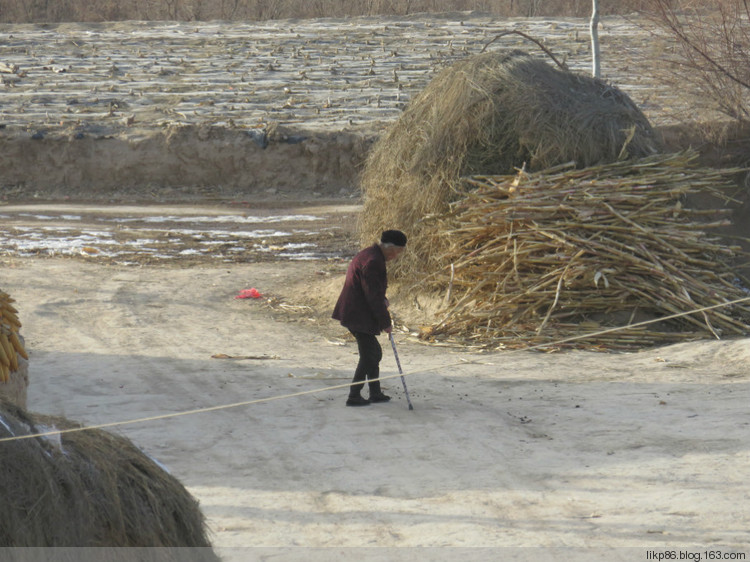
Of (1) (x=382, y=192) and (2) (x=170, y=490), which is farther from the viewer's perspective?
(1) (x=382, y=192)

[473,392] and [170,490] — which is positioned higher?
[170,490]

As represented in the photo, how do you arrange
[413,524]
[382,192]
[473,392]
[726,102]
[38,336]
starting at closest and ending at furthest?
1. [413,524]
2. [473,392]
3. [38,336]
4. [382,192]
5. [726,102]

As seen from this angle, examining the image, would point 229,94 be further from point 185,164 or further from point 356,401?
point 356,401

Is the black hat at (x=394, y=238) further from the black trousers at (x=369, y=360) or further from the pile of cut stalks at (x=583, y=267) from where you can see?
the pile of cut stalks at (x=583, y=267)

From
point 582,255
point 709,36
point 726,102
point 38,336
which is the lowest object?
point 38,336

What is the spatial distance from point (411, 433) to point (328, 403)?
1100mm

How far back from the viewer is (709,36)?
49.5 ft

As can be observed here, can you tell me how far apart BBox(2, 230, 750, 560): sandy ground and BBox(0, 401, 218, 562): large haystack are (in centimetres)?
120

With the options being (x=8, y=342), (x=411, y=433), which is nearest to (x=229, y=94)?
(x=8, y=342)

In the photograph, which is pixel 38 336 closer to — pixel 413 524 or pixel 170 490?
pixel 413 524

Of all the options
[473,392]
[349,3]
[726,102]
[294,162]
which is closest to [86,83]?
[294,162]

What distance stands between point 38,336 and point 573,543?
23.3ft

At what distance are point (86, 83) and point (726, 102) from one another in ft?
57.4

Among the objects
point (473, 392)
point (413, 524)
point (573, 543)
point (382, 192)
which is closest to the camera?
point (573, 543)
